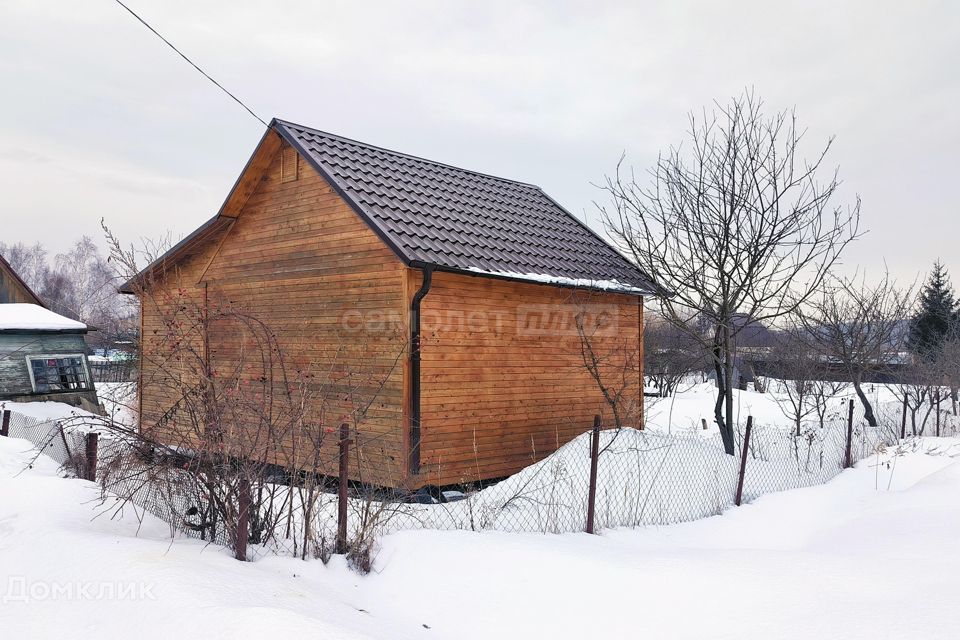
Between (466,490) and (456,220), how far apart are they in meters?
4.17

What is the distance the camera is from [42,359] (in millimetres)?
17297

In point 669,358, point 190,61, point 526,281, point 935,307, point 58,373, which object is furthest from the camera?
point 935,307

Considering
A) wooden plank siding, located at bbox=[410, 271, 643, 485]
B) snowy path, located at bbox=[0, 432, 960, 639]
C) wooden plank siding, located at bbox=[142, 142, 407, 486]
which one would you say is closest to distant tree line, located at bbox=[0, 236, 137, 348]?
wooden plank siding, located at bbox=[142, 142, 407, 486]

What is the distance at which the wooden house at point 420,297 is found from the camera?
28.2 feet

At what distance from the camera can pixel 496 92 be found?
21391 mm

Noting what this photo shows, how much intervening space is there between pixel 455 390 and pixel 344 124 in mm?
38042

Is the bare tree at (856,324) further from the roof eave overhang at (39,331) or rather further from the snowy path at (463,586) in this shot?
the roof eave overhang at (39,331)

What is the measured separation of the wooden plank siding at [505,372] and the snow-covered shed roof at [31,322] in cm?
1344

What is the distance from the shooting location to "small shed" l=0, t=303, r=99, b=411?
16562 mm

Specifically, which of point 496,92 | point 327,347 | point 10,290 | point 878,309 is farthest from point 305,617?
point 10,290

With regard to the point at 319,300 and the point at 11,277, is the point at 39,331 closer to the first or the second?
the point at 11,277

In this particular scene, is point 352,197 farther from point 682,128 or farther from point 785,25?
point 785,25

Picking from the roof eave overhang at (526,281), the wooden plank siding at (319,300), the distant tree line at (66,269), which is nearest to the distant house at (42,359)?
the wooden plank siding at (319,300)

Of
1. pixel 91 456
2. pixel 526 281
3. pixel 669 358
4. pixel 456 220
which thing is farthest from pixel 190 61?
pixel 669 358
